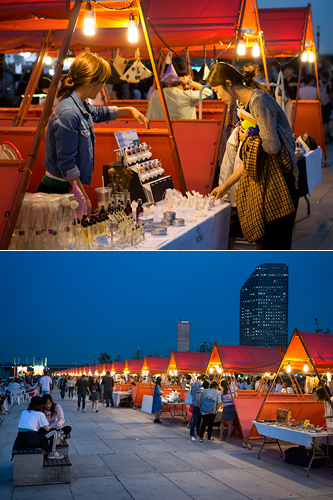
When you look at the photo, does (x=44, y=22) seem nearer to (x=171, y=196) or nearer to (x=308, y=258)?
(x=171, y=196)

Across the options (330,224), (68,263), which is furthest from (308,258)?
(330,224)

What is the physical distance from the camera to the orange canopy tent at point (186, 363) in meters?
15.7

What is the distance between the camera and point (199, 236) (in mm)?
4824

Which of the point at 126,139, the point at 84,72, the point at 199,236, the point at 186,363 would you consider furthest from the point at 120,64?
the point at 186,363

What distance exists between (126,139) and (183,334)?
29963 mm

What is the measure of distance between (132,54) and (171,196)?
814cm

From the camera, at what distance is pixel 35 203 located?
380 centimetres

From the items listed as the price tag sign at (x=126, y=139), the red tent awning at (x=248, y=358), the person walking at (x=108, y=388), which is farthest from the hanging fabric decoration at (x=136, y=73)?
the person walking at (x=108, y=388)

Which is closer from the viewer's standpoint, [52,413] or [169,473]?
[169,473]

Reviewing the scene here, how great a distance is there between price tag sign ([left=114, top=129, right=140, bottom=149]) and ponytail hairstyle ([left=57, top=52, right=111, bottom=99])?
1374 millimetres

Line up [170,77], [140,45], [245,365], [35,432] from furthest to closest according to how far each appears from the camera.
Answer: [245,365] < [140,45] < [170,77] < [35,432]

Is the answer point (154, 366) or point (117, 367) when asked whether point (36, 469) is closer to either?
point (154, 366)

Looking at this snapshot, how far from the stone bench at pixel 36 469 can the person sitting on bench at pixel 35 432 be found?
3.6 inches

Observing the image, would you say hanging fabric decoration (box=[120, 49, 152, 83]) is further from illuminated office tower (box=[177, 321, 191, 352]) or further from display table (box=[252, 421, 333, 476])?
illuminated office tower (box=[177, 321, 191, 352])
